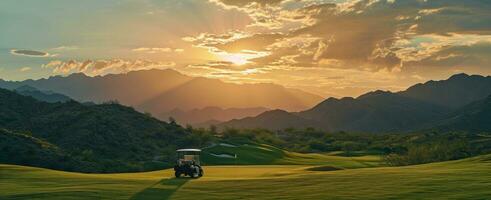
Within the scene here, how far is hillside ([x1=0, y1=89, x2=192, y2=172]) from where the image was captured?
90.3 metres

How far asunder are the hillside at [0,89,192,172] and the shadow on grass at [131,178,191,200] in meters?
43.7

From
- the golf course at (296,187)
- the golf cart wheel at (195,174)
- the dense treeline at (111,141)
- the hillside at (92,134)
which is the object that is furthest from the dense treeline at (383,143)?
the golf cart wheel at (195,174)

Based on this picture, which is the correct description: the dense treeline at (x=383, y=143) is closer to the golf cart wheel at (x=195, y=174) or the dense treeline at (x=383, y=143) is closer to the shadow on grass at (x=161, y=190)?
the golf cart wheel at (x=195, y=174)

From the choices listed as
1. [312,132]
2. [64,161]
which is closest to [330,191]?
[64,161]

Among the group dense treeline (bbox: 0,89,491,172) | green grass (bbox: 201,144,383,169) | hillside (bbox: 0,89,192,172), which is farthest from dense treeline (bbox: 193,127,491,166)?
hillside (bbox: 0,89,192,172)

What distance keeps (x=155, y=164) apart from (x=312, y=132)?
10467cm

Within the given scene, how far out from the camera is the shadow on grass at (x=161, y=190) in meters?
32.6

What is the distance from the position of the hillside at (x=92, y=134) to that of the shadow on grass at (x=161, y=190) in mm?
43746

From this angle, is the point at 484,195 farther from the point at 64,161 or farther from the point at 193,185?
the point at 64,161

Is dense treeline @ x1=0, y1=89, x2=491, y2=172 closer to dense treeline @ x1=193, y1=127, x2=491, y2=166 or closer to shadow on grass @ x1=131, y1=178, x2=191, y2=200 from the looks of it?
dense treeline @ x1=193, y1=127, x2=491, y2=166

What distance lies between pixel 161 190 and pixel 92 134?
82742 mm

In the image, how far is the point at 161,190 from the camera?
116 feet

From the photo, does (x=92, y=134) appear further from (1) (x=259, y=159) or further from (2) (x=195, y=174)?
(2) (x=195, y=174)

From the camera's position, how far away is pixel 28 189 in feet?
115
